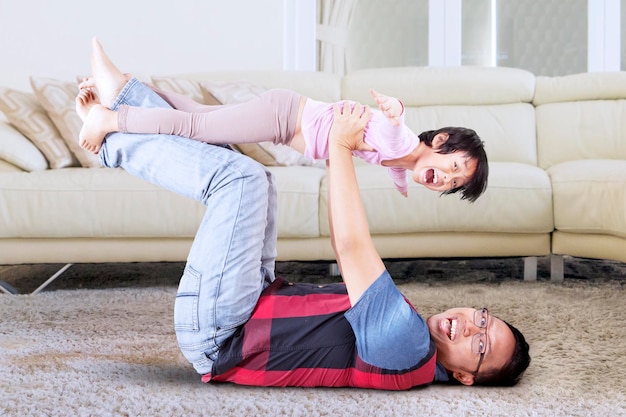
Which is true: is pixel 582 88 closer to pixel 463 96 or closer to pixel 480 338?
pixel 463 96

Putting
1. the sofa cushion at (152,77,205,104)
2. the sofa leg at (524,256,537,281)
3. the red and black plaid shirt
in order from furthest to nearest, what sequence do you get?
the sofa cushion at (152,77,205,104) → the sofa leg at (524,256,537,281) → the red and black plaid shirt

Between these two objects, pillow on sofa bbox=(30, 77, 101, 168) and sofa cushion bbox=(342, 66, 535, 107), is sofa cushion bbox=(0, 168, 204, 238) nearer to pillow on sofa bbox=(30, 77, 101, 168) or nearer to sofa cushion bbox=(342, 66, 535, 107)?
pillow on sofa bbox=(30, 77, 101, 168)

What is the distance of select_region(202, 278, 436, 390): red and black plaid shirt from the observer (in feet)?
4.78

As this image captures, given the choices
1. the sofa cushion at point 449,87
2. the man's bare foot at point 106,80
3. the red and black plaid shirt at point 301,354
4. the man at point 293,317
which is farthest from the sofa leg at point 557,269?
the man's bare foot at point 106,80

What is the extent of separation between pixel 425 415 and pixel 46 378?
2.84 feet

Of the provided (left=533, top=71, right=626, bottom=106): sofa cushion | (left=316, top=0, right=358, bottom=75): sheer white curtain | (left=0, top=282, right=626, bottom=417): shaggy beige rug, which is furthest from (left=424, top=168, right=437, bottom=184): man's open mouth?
(left=316, top=0, right=358, bottom=75): sheer white curtain

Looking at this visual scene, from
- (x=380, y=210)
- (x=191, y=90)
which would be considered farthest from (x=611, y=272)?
(x=191, y=90)

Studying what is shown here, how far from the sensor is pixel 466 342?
4.75ft

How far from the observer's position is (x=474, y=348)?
145cm

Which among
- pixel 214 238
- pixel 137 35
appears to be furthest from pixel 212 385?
pixel 137 35

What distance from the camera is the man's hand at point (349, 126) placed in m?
1.55

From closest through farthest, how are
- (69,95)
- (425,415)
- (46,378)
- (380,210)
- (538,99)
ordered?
1. (425,415)
2. (46,378)
3. (380,210)
4. (69,95)
5. (538,99)

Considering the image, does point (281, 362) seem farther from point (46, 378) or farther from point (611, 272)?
point (611, 272)

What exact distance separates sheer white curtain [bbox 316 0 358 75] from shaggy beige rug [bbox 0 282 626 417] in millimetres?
2350
